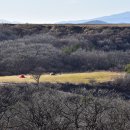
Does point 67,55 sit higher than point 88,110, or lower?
lower

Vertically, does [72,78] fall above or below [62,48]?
above

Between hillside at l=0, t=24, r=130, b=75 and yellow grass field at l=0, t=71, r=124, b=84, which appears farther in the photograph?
hillside at l=0, t=24, r=130, b=75

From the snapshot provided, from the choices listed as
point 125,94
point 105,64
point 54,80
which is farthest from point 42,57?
point 125,94

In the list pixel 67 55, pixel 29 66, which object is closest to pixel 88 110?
pixel 29 66

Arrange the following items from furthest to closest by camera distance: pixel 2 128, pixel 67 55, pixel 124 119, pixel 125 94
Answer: pixel 67 55, pixel 125 94, pixel 124 119, pixel 2 128

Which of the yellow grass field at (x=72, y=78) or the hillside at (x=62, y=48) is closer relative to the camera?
the yellow grass field at (x=72, y=78)

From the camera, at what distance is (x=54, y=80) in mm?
64062

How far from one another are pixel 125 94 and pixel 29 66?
22294 millimetres

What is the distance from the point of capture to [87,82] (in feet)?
207

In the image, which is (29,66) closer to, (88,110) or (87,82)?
(87,82)

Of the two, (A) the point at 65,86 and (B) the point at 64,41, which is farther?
(B) the point at 64,41

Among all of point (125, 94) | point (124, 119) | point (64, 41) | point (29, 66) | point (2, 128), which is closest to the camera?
point (2, 128)

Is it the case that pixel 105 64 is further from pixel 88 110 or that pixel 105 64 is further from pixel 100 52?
pixel 88 110

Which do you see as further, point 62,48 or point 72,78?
point 62,48
